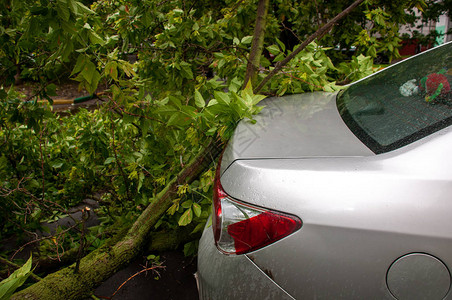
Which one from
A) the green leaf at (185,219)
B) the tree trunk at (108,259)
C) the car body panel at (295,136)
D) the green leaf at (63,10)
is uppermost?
the green leaf at (63,10)

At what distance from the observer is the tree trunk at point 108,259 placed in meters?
1.85

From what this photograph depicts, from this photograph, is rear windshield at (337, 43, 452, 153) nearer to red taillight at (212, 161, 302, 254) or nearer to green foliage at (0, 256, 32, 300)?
red taillight at (212, 161, 302, 254)

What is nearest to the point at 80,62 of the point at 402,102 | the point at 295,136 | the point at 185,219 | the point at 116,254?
the point at 185,219

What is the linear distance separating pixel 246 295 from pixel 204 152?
3.92 ft

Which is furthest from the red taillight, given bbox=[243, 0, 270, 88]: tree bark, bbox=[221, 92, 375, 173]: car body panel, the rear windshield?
bbox=[243, 0, 270, 88]: tree bark

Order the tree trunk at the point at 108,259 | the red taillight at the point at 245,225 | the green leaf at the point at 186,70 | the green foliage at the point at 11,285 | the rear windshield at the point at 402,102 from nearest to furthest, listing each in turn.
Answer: the green foliage at the point at 11,285 → the red taillight at the point at 245,225 → the rear windshield at the point at 402,102 → the tree trunk at the point at 108,259 → the green leaf at the point at 186,70

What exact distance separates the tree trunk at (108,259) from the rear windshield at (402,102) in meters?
0.87

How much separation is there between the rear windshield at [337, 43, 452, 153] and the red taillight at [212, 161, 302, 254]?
469 millimetres

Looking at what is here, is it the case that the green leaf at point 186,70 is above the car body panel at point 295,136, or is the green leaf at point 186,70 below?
above

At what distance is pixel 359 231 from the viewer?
1.10 meters

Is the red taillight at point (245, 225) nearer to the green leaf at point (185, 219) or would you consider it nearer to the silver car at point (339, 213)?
the silver car at point (339, 213)

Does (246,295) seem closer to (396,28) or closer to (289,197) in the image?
(289,197)

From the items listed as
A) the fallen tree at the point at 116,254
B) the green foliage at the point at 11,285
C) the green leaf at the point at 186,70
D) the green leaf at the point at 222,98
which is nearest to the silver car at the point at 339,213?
the green leaf at the point at 222,98

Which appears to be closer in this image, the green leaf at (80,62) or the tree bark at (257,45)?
the green leaf at (80,62)
